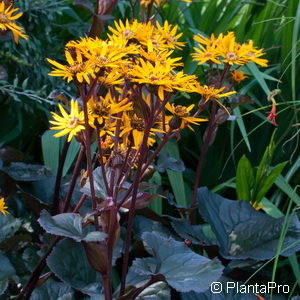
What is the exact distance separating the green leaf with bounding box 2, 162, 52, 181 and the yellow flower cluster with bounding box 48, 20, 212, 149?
45 cm

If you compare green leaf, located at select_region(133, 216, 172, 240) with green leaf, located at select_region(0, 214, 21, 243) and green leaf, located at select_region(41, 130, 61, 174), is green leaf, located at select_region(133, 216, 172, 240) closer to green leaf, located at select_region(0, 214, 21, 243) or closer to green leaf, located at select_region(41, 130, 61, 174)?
green leaf, located at select_region(0, 214, 21, 243)

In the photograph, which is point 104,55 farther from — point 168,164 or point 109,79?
point 168,164

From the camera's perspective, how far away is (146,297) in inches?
46.3

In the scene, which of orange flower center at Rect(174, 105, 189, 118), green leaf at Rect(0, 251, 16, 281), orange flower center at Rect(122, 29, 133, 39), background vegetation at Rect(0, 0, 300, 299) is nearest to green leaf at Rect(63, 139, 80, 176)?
background vegetation at Rect(0, 0, 300, 299)

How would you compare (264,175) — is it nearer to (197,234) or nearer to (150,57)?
(197,234)

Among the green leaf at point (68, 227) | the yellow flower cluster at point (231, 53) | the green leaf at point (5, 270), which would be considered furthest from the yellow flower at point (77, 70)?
the green leaf at point (5, 270)

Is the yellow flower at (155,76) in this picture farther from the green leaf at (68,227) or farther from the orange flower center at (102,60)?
the green leaf at (68,227)

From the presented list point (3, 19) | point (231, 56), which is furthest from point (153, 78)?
point (3, 19)

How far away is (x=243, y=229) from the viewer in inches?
57.4

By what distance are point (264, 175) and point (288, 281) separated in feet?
1.23

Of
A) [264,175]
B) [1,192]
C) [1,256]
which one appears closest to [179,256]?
[1,256]

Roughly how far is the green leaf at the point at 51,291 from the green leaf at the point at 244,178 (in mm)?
628

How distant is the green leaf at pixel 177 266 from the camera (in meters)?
1.05

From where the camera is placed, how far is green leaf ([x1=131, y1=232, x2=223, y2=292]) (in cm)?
105
